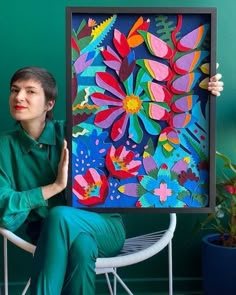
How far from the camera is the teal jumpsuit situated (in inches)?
61.2

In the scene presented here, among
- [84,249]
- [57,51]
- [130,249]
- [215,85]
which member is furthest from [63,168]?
[57,51]

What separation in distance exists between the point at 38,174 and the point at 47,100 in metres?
0.27

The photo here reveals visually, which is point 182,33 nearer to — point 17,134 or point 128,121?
point 128,121

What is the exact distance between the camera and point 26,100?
1779mm

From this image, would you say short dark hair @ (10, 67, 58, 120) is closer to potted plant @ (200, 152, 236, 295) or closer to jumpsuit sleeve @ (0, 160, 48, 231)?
jumpsuit sleeve @ (0, 160, 48, 231)

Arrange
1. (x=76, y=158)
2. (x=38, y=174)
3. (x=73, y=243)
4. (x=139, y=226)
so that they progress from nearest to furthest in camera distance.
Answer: (x=73, y=243) < (x=76, y=158) < (x=38, y=174) < (x=139, y=226)

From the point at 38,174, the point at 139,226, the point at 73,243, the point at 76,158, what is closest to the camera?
the point at 73,243

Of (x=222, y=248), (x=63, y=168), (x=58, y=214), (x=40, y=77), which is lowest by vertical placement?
(x=222, y=248)

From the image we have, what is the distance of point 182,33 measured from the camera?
1662 mm

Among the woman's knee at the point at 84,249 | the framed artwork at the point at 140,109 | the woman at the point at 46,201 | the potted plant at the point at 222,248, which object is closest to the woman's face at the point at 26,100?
the woman at the point at 46,201

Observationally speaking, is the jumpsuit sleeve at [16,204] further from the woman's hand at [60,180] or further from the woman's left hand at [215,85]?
Answer: the woman's left hand at [215,85]

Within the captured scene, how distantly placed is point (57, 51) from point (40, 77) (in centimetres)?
40

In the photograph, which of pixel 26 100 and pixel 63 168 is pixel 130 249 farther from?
pixel 26 100

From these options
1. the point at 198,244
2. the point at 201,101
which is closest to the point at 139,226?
the point at 198,244
